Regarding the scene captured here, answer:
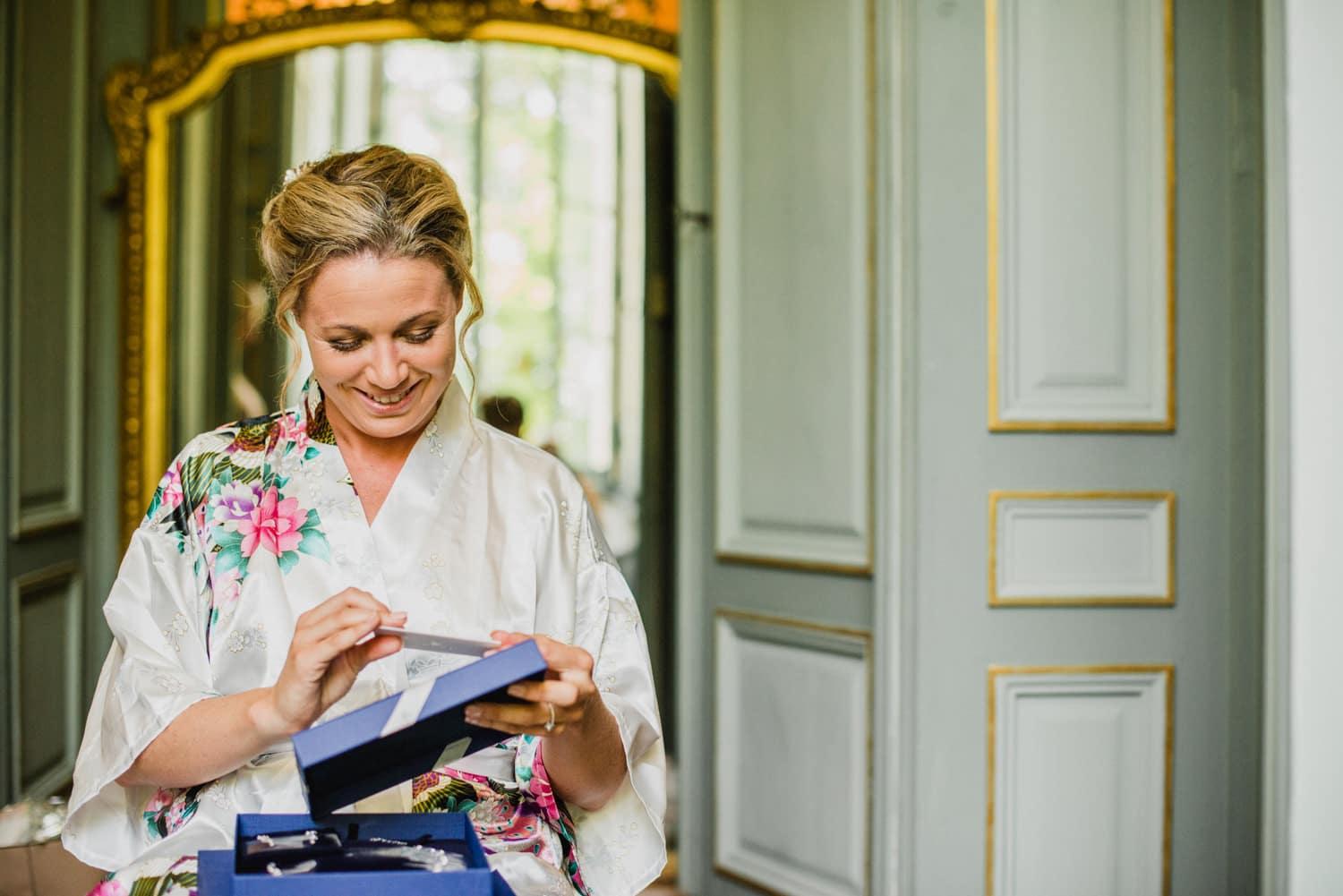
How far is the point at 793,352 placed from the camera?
8.32 feet

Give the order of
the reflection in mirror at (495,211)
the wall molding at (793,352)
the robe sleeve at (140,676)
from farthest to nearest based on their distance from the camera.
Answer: the reflection in mirror at (495,211) < the wall molding at (793,352) < the robe sleeve at (140,676)

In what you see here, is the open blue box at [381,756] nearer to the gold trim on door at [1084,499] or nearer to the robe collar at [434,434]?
the robe collar at [434,434]

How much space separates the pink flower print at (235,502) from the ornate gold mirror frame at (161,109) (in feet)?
8.93

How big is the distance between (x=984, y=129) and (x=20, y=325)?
2.38m

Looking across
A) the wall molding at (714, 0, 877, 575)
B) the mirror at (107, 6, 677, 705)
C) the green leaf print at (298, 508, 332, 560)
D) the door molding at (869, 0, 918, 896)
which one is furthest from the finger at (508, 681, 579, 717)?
the mirror at (107, 6, 677, 705)

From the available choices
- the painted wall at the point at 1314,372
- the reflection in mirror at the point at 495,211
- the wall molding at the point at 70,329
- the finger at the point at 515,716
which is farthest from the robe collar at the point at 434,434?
the reflection in mirror at the point at 495,211

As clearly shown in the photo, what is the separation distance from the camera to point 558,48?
3945mm

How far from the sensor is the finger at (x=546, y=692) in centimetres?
97

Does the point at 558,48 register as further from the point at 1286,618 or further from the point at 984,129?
the point at 1286,618

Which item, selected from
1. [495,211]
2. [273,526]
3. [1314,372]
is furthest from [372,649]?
[495,211]

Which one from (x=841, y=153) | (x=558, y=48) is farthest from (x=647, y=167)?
(x=841, y=153)

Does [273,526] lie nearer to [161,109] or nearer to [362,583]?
[362,583]

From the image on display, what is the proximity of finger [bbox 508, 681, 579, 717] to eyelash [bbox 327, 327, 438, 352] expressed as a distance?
395 millimetres

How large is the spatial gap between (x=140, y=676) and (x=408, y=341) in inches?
15.8
